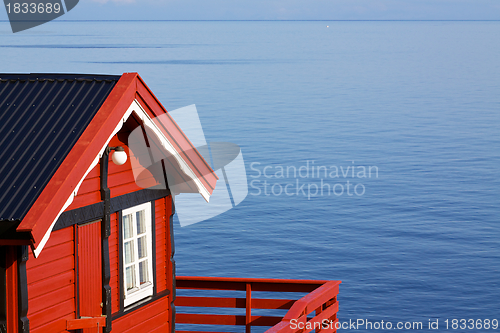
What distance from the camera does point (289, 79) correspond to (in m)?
127

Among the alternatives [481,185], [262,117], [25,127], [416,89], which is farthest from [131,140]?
[416,89]

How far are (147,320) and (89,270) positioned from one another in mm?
1955

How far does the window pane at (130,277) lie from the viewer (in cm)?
1073

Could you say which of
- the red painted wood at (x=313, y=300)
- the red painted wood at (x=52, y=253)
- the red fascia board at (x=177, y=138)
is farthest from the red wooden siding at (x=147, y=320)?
the red painted wood at (x=313, y=300)

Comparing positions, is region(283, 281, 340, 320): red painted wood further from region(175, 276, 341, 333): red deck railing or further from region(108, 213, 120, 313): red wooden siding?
region(108, 213, 120, 313): red wooden siding

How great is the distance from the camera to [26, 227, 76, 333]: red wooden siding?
28.0 feet

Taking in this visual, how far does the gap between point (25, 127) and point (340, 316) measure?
20795 millimetres

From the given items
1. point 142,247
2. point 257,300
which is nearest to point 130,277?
point 142,247

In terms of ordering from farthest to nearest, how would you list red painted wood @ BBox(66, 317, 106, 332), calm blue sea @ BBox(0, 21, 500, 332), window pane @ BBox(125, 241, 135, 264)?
1. calm blue sea @ BBox(0, 21, 500, 332)
2. window pane @ BBox(125, 241, 135, 264)
3. red painted wood @ BBox(66, 317, 106, 332)

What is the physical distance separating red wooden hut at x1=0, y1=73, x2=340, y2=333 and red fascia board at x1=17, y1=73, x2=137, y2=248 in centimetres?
1

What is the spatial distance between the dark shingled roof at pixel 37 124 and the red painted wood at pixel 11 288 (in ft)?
2.37

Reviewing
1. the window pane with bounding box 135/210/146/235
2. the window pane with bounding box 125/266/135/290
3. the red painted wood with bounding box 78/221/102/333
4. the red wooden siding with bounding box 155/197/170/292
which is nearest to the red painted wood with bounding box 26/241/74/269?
the red painted wood with bounding box 78/221/102/333

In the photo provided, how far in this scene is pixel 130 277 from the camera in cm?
1079

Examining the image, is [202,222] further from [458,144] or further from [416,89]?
[416,89]
